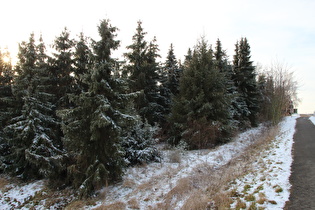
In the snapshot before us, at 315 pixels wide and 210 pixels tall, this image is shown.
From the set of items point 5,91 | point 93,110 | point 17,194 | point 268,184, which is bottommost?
point 17,194

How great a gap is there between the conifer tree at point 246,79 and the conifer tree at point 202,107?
9040 mm

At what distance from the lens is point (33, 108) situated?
1142cm

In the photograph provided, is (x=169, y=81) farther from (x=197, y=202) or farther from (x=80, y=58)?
(x=197, y=202)

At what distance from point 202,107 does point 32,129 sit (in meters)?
11.2

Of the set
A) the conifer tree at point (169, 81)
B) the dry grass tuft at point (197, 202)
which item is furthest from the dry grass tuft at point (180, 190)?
the conifer tree at point (169, 81)

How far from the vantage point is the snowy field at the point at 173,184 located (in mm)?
6107

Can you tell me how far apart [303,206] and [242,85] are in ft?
69.7

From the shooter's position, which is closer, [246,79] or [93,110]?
[93,110]

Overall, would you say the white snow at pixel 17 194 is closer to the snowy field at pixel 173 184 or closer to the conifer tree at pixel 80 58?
the snowy field at pixel 173 184

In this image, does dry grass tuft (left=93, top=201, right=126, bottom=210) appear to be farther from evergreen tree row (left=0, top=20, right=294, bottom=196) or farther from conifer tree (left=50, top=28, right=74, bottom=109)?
conifer tree (left=50, top=28, right=74, bottom=109)

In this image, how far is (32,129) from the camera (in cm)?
1098

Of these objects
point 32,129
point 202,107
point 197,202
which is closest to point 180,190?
point 197,202

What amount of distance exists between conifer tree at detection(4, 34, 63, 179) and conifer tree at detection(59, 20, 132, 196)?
84.3 inches

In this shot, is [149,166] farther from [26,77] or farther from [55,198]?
[26,77]
